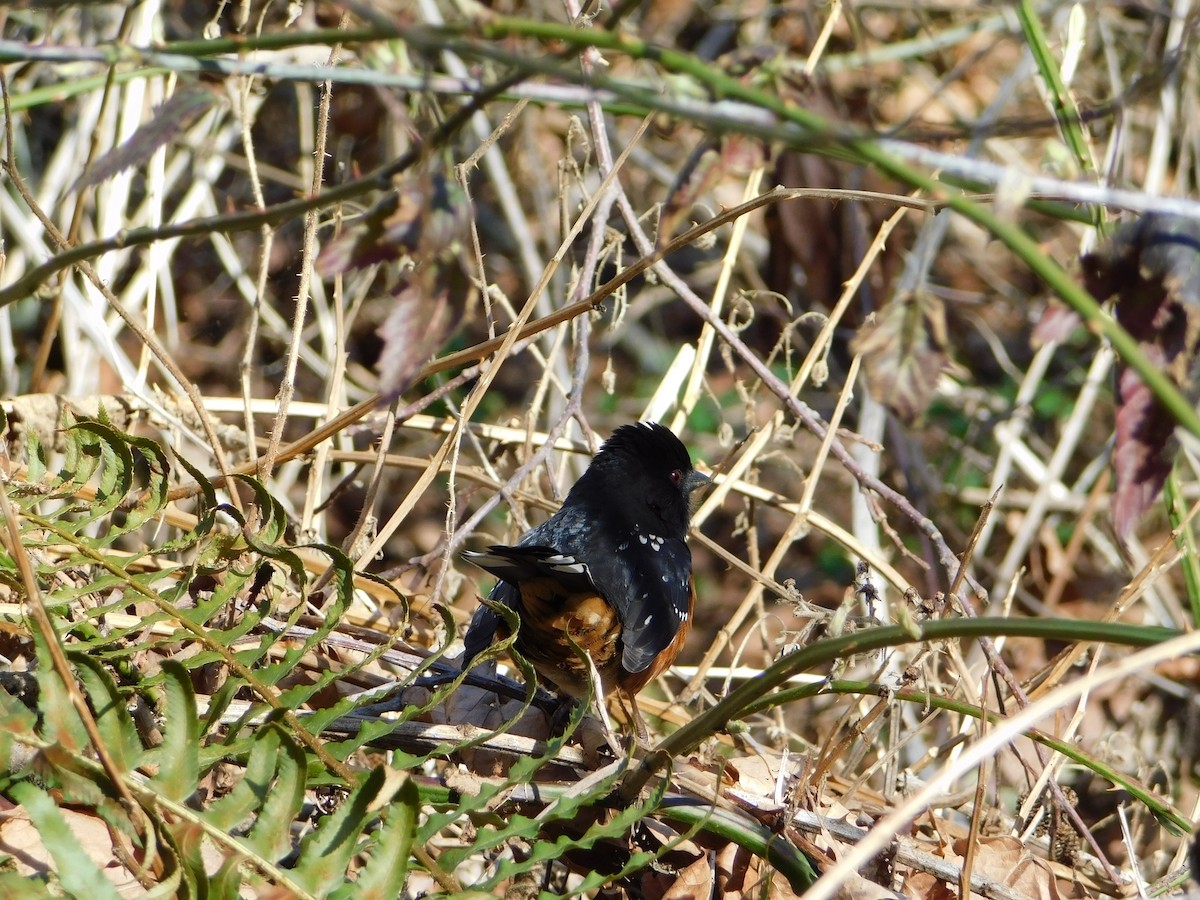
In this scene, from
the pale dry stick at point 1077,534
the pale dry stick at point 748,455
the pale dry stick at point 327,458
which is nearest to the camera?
the pale dry stick at point 327,458

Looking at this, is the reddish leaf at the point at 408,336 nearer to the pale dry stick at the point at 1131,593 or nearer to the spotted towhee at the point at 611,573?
the spotted towhee at the point at 611,573

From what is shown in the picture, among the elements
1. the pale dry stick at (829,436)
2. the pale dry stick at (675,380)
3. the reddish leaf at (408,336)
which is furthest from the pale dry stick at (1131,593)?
the reddish leaf at (408,336)

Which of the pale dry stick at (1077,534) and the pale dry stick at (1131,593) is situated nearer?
the pale dry stick at (1131,593)

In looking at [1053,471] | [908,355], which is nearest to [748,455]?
[908,355]

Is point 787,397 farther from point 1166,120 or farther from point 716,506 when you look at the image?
point 1166,120

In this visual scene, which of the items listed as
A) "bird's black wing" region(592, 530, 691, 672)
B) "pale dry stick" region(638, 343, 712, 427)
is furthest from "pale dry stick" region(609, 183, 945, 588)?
"bird's black wing" region(592, 530, 691, 672)
